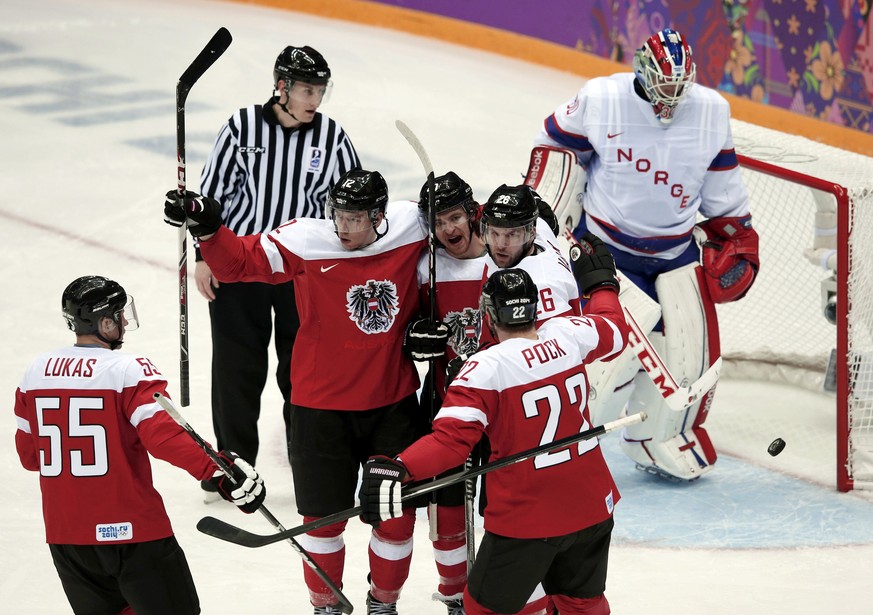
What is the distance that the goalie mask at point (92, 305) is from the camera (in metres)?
3.01

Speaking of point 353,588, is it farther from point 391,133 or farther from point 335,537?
point 391,133

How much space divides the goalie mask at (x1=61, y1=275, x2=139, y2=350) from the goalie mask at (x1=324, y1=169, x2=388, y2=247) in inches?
23.1

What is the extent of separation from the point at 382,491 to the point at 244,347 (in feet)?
5.59

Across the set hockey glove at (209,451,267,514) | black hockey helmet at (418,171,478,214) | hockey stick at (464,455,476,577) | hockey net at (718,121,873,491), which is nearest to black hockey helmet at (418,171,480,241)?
black hockey helmet at (418,171,478,214)

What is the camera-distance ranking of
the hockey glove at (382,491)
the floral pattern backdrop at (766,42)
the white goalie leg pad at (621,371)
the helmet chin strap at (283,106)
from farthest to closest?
the floral pattern backdrop at (766,42) → the white goalie leg pad at (621,371) → the helmet chin strap at (283,106) → the hockey glove at (382,491)

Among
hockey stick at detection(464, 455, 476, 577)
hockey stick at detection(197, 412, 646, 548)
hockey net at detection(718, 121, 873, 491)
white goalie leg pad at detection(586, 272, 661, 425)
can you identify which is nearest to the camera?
hockey stick at detection(197, 412, 646, 548)

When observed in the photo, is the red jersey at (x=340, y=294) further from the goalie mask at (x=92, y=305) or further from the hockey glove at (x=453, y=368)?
the goalie mask at (x=92, y=305)

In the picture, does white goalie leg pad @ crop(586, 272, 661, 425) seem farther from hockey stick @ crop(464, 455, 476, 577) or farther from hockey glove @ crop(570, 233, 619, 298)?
hockey stick @ crop(464, 455, 476, 577)

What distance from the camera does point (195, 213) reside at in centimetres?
338

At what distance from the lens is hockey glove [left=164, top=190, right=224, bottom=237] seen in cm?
Result: 337

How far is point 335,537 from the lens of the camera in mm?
3539

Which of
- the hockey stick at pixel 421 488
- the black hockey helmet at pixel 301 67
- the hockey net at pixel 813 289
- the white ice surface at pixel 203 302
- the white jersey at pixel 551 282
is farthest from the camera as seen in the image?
the hockey net at pixel 813 289

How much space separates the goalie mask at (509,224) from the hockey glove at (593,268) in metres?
0.14

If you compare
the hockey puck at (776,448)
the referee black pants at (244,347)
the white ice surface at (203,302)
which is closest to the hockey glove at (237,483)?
the white ice surface at (203,302)
